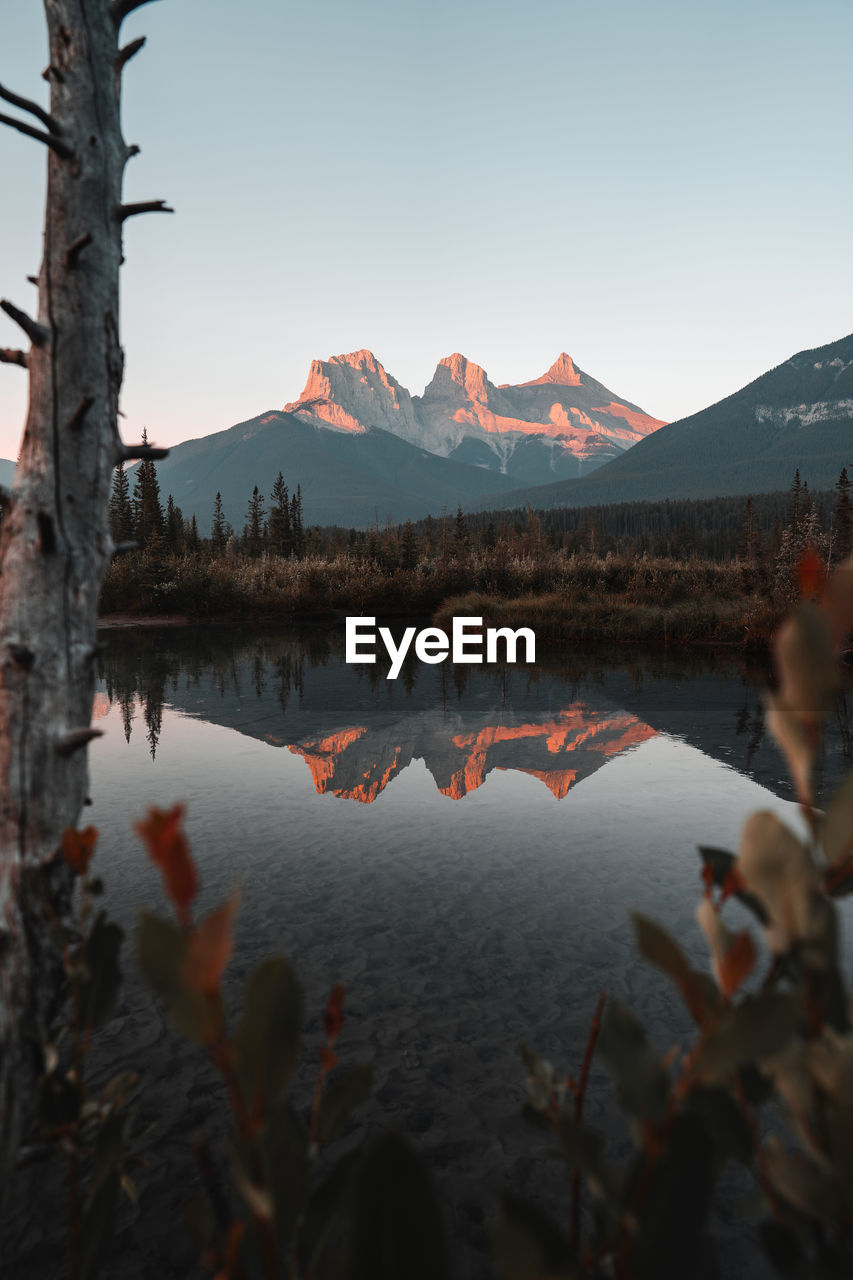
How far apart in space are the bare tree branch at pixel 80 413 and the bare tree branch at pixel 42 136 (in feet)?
2.10

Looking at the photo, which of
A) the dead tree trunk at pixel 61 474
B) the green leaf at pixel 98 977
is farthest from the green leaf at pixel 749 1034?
the dead tree trunk at pixel 61 474

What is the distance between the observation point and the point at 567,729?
27.9 ft

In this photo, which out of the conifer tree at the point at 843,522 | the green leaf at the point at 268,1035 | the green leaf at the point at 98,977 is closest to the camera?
the green leaf at the point at 268,1035

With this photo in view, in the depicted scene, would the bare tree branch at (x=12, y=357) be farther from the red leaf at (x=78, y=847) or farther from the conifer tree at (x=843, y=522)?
the conifer tree at (x=843, y=522)

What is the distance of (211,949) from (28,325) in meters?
Answer: 1.76

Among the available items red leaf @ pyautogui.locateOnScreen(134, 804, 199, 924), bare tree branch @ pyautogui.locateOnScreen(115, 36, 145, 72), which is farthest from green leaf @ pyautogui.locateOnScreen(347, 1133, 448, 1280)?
bare tree branch @ pyautogui.locateOnScreen(115, 36, 145, 72)

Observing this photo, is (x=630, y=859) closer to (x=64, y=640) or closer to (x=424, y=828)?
(x=424, y=828)

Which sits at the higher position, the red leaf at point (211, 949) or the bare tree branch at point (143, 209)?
the bare tree branch at point (143, 209)

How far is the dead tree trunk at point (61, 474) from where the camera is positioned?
1493 mm

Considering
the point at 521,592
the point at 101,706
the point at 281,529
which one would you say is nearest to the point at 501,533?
the point at 281,529

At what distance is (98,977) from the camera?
3.92ft

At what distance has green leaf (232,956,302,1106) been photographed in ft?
1.74

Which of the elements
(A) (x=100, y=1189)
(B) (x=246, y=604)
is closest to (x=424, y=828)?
(A) (x=100, y=1189)

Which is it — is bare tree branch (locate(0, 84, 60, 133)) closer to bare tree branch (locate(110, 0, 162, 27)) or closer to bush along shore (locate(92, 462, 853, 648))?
bare tree branch (locate(110, 0, 162, 27))
